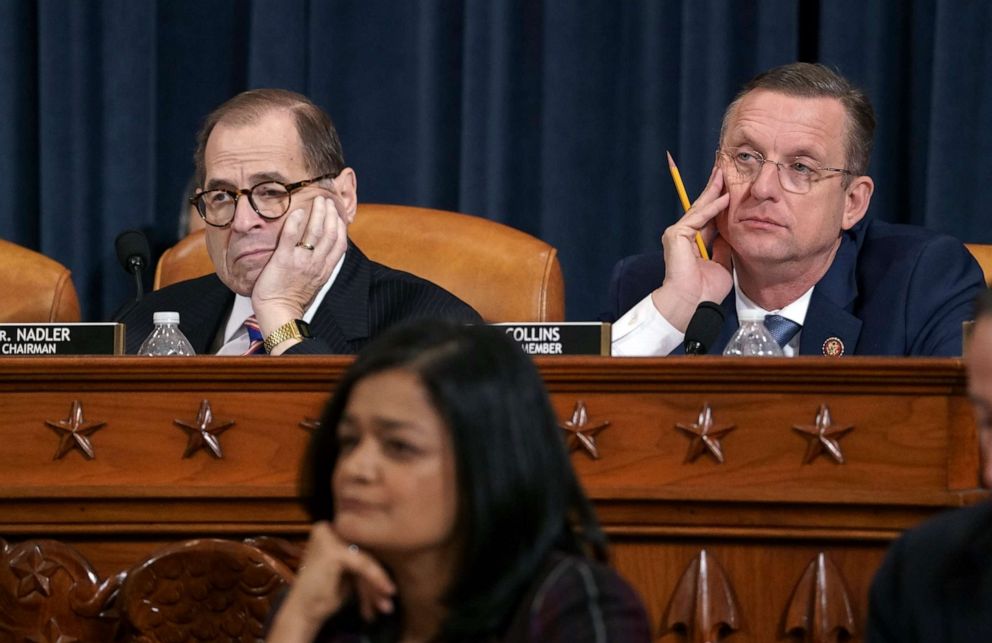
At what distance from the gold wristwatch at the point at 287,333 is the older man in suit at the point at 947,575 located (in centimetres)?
132

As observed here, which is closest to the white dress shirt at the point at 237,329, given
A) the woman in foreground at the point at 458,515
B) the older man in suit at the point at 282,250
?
the older man in suit at the point at 282,250

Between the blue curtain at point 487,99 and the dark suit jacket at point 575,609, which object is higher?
the blue curtain at point 487,99

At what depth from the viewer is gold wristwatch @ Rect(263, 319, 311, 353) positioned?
2.45 meters

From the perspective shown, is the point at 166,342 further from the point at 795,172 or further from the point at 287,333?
the point at 795,172

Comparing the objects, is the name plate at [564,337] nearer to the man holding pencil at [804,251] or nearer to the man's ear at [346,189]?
the man holding pencil at [804,251]

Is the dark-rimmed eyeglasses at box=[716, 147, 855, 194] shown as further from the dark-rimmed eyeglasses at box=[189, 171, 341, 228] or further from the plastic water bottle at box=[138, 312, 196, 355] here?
the plastic water bottle at box=[138, 312, 196, 355]

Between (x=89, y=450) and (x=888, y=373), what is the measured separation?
1.00 metres

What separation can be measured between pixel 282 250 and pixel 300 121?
274 mm

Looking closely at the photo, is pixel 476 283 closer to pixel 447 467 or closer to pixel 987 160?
pixel 987 160

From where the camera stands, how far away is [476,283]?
279 cm

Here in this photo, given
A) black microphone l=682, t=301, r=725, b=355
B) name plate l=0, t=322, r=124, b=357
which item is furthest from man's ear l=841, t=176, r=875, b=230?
name plate l=0, t=322, r=124, b=357

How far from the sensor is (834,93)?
8.91 ft

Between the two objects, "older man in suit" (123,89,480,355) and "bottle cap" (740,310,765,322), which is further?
"older man in suit" (123,89,480,355)

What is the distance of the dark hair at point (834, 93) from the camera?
2.71 meters
